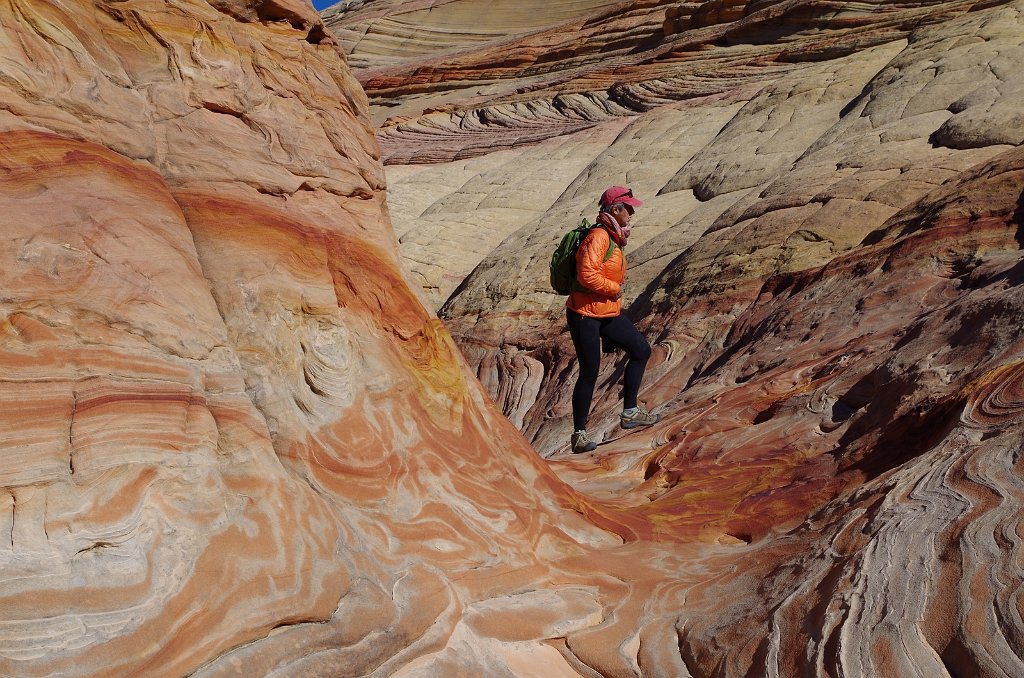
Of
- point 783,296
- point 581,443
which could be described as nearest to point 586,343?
point 581,443

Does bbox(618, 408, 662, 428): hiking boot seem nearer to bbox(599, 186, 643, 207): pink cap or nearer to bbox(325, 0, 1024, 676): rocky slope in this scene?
bbox(325, 0, 1024, 676): rocky slope

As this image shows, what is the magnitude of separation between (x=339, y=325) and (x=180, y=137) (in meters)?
0.98

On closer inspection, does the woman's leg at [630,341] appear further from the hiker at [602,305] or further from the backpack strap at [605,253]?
the backpack strap at [605,253]

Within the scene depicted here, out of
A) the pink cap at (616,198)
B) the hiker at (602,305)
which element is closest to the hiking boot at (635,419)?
the hiker at (602,305)

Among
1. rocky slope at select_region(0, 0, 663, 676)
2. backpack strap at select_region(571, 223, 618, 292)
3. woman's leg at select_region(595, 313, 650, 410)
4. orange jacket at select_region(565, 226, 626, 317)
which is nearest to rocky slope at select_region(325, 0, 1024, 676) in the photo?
woman's leg at select_region(595, 313, 650, 410)

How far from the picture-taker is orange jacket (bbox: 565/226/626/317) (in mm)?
6055

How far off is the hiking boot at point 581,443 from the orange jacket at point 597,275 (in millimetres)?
987

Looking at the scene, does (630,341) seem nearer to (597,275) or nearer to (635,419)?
(597,275)

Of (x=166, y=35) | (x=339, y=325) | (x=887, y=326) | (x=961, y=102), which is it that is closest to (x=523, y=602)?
(x=339, y=325)

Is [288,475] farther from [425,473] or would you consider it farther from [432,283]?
[432,283]

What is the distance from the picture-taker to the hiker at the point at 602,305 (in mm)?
6070

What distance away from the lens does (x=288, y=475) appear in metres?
3.53

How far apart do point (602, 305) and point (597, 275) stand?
0.31 metres

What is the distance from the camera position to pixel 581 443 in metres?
6.84
